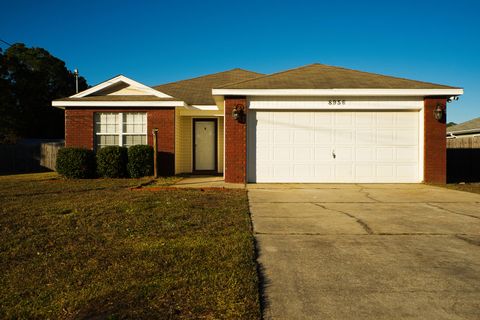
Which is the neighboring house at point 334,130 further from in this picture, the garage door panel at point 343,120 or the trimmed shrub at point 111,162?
the trimmed shrub at point 111,162

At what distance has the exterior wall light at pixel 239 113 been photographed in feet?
34.1

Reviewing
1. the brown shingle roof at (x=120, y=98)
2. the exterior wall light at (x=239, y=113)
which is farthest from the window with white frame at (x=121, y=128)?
the exterior wall light at (x=239, y=113)

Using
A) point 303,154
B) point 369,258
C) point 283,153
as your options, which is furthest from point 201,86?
point 369,258

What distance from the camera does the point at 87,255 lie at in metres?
3.79

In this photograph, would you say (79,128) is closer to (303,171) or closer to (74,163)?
(74,163)

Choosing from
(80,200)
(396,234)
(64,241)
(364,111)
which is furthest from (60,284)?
(364,111)

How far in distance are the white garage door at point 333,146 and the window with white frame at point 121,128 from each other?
186 inches

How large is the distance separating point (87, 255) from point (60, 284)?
31.4 inches

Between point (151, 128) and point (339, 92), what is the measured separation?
7.05 meters

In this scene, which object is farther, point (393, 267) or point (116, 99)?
point (116, 99)

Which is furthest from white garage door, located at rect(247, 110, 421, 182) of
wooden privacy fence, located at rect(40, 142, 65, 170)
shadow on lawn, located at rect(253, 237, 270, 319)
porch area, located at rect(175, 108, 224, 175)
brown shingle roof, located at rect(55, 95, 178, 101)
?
wooden privacy fence, located at rect(40, 142, 65, 170)

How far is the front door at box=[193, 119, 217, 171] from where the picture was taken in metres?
14.3

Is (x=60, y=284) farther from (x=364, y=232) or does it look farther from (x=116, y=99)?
(x=116, y=99)

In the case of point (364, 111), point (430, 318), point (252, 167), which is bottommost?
point (430, 318)
